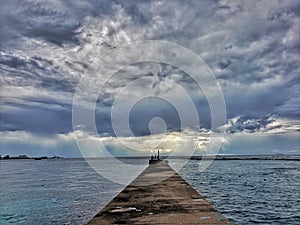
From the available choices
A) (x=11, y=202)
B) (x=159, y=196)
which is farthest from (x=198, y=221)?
(x=11, y=202)

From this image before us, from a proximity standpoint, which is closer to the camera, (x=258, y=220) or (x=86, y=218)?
(x=258, y=220)

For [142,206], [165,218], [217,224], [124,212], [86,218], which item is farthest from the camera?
[86,218]

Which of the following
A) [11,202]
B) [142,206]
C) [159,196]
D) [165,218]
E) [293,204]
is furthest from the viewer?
[11,202]

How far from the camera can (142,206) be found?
9312mm

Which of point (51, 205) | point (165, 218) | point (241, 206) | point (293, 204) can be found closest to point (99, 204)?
point (51, 205)

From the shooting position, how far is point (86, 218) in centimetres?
1298

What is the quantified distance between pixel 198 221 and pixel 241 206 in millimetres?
8983

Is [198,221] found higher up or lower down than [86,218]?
higher up

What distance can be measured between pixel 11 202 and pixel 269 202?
1736 cm

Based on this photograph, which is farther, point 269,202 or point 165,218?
point 269,202

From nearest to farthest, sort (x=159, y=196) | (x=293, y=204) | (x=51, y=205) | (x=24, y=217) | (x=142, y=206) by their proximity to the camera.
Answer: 1. (x=142, y=206)
2. (x=159, y=196)
3. (x=24, y=217)
4. (x=293, y=204)
5. (x=51, y=205)

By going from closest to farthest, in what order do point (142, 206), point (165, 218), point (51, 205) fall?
point (165, 218) → point (142, 206) → point (51, 205)

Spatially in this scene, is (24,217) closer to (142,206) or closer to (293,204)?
→ (142,206)

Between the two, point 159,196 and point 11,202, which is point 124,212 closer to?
point 159,196
